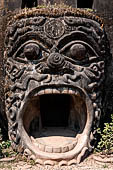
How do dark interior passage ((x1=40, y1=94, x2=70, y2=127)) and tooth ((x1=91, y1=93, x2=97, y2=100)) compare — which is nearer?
tooth ((x1=91, y1=93, x2=97, y2=100))

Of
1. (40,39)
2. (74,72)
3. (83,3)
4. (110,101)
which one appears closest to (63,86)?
(74,72)

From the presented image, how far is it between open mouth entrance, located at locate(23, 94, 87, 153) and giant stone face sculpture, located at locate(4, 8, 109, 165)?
0.9 inches

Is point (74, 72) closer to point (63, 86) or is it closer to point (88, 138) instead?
point (63, 86)

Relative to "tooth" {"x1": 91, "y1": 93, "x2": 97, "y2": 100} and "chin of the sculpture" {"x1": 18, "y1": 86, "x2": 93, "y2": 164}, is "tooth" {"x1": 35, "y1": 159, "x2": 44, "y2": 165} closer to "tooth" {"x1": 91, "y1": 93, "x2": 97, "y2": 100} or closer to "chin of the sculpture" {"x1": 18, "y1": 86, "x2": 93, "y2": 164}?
"chin of the sculpture" {"x1": 18, "y1": 86, "x2": 93, "y2": 164}

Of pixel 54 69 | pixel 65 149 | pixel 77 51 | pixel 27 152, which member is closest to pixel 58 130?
pixel 65 149

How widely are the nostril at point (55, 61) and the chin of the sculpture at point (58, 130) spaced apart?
1.42ft

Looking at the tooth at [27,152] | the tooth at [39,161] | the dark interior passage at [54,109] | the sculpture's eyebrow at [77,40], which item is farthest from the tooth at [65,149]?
the sculpture's eyebrow at [77,40]

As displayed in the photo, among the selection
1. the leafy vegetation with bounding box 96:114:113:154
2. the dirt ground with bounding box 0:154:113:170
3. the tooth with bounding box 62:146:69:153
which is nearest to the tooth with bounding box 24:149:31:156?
the dirt ground with bounding box 0:154:113:170

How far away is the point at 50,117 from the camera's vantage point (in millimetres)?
6332

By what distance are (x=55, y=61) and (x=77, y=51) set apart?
0.50m

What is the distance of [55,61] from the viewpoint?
4.66 m

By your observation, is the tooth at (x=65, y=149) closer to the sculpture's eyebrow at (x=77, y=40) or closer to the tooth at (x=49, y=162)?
the tooth at (x=49, y=162)

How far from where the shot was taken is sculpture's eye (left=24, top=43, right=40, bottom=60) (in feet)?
15.5

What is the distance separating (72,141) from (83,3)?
378 centimetres
